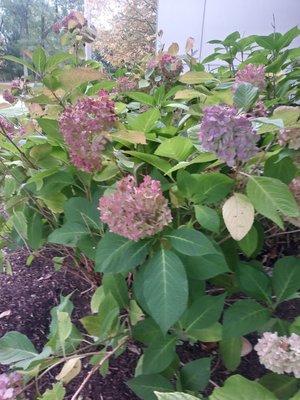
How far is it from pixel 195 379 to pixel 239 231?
0.34 meters

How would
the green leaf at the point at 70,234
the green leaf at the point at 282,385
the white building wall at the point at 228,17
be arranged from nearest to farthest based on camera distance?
the green leaf at the point at 282,385 → the green leaf at the point at 70,234 → the white building wall at the point at 228,17

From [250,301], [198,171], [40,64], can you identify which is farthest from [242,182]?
[40,64]

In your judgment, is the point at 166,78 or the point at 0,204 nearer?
the point at 0,204

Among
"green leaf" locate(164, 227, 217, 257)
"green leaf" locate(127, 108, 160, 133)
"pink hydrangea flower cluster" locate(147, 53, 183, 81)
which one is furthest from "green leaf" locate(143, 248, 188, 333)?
"pink hydrangea flower cluster" locate(147, 53, 183, 81)

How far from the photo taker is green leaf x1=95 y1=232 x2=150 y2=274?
687 millimetres

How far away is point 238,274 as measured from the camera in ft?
2.74

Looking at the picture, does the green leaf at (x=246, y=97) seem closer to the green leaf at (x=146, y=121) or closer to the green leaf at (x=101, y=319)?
the green leaf at (x=146, y=121)

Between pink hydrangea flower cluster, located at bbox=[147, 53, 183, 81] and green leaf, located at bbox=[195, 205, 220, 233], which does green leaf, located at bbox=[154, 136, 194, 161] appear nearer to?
green leaf, located at bbox=[195, 205, 220, 233]

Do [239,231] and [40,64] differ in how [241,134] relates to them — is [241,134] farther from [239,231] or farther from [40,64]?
[40,64]

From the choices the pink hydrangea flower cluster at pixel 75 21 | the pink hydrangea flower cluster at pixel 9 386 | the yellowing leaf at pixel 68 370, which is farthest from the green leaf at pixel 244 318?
the pink hydrangea flower cluster at pixel 75 21

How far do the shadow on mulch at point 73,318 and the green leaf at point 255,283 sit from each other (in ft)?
1.00

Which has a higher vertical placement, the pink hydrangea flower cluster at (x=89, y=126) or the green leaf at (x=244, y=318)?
the pink hydrangea flower cluster at (x=89, y=126)

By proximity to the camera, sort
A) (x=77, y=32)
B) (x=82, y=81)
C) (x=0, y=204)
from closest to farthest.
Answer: (x=82, y=81)
(x=0, y=204)
(x=77, y=32)

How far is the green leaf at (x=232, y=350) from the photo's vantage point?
0.85 meters
